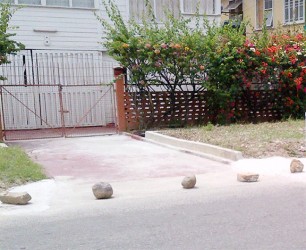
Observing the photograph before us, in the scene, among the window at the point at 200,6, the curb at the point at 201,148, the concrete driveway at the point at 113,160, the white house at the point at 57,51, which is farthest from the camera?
the window at the point at 200,6

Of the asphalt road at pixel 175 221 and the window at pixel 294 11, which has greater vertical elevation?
the window at pixel 294 11

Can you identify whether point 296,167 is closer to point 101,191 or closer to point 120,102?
point 101,191

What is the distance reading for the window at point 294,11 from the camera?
76.6ft

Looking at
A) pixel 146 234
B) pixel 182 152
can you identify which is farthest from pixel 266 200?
pixel 182 152

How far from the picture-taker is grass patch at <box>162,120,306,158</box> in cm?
917

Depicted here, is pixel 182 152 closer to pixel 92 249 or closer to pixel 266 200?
pixel 266 200

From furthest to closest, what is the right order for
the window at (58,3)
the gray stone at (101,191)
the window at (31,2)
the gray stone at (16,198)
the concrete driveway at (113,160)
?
the window at (58,3) < the window at (31,2) < the concrete driveway at (113,160) < the gray stone at (101,191) < the gray stone at (16,198)

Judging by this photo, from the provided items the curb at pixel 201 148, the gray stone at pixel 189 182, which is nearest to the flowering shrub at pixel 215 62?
the curb at pixel 201 148

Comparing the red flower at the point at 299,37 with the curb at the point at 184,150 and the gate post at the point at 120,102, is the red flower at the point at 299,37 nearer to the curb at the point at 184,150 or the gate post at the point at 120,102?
the gate post at the point at 120,102

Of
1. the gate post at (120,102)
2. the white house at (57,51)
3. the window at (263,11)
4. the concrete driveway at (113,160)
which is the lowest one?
the concrete driveway at (113,160)

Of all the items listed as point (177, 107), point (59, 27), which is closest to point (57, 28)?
point (59, 27)

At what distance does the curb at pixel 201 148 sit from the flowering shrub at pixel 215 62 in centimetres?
301

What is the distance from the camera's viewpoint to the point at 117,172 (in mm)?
8320

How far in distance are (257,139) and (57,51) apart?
31.1ft
